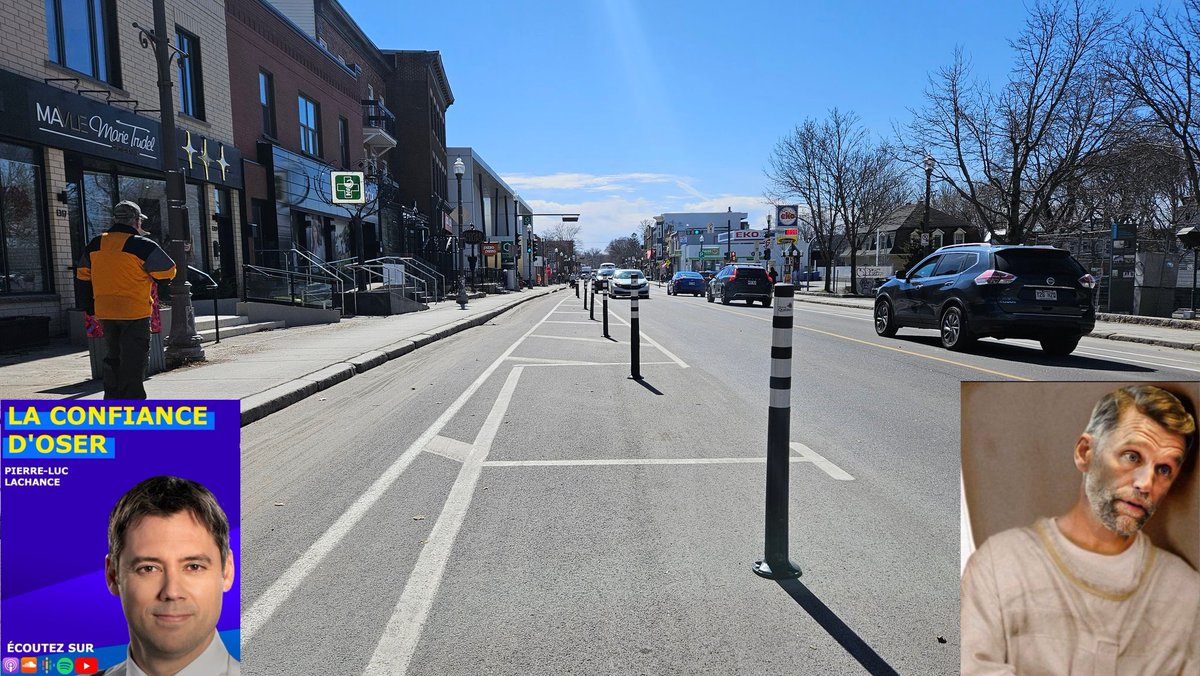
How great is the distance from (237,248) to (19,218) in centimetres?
755

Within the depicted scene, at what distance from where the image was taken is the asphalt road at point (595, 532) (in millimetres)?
3104

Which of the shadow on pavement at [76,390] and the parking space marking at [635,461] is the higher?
the shadow on pavement at [76,390]

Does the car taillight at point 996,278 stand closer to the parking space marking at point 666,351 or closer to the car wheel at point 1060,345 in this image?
the car wheel at point 1060,345

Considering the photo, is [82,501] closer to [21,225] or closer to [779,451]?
[779,451]

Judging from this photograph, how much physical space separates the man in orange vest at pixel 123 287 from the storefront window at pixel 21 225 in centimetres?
783

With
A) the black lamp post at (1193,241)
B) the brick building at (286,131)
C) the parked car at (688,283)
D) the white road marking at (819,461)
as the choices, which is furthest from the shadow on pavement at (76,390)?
the parked car at (688,283)

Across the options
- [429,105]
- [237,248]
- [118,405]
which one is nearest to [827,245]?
[429,105]

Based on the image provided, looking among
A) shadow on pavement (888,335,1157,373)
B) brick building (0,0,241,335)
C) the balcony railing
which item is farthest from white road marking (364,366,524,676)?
the balcony railing

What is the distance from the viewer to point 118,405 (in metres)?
2.42

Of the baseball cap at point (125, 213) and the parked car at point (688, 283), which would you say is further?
the parked car at point (688, 283)

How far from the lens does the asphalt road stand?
122 inches

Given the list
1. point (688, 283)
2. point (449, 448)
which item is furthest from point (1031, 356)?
point (688, 283)

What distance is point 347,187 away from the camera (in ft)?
89.4

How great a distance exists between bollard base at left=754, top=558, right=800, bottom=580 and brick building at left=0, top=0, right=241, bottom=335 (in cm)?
1075
